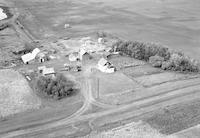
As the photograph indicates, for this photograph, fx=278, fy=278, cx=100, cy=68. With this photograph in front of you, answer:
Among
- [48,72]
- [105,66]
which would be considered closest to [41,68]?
[48,72]

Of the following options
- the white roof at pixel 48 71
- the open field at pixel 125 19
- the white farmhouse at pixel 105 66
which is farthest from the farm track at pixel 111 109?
the open field at pixel 125 19

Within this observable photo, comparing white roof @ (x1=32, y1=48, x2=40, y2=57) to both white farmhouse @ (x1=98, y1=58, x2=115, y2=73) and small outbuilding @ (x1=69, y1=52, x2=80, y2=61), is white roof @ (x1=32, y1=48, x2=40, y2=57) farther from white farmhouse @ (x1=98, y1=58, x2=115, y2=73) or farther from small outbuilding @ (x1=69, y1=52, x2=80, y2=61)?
white farmhouse @ (x1=98, y1=58, x2=115, y2=73)

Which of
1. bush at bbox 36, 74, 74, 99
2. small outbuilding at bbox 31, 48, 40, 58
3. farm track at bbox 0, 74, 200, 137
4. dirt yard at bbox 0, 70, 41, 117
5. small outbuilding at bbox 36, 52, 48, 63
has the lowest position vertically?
farm track at bbox 0, 74, 200, 137

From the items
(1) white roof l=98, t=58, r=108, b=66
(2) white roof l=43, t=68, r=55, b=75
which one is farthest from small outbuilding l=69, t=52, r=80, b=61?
(2) white roof l=43, t=68, r=55, b=75

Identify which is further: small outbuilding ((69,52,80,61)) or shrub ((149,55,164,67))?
small outbuilding ((69,52,80,61))

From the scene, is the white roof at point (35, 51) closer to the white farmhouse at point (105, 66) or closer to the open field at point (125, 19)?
the white farmhouse at point (105, 66)

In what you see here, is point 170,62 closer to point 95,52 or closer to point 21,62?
point 95,52

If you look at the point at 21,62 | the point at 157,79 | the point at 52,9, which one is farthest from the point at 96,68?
the point at 52,9
